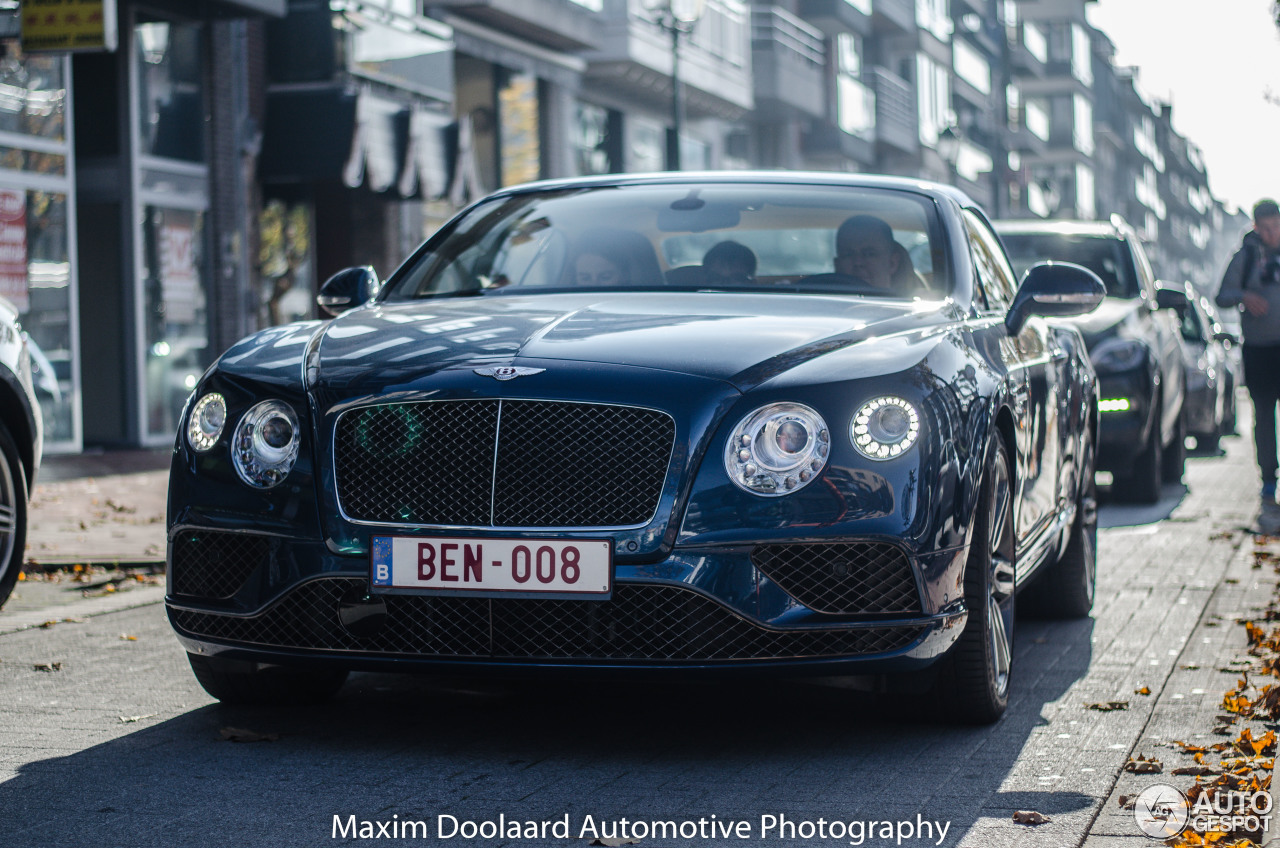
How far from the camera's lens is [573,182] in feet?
20.8

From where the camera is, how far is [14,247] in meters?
15.9

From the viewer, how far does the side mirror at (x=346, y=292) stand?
579 centimetres

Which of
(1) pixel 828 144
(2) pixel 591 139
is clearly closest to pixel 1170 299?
(2) pixel 591 139

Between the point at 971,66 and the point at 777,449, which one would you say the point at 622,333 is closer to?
the point at 777,449

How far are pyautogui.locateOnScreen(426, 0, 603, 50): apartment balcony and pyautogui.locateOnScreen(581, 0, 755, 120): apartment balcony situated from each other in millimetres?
382

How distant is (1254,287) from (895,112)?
32.5 meters

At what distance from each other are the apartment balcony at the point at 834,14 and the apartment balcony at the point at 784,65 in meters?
1.58

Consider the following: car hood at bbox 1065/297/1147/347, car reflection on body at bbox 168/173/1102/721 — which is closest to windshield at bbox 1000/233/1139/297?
car hood at bbox 1065/297/1147/347

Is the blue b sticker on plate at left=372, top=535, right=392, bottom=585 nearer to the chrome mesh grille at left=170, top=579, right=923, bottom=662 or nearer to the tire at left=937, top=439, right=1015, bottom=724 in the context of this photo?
the chrome mesh grille at left=170, top=579, right=923, bottom=662

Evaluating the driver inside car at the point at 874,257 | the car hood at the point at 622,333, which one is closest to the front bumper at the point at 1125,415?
the driver inside car at the point at 874,257

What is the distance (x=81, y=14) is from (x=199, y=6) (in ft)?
11.8

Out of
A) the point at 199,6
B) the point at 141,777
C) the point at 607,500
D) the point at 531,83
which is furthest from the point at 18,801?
the point at 531,83

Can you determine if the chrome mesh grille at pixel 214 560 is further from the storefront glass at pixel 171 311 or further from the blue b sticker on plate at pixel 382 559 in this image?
the storefront glass at pixel 171 311

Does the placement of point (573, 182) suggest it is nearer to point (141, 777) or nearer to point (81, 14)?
point (141, 777)
